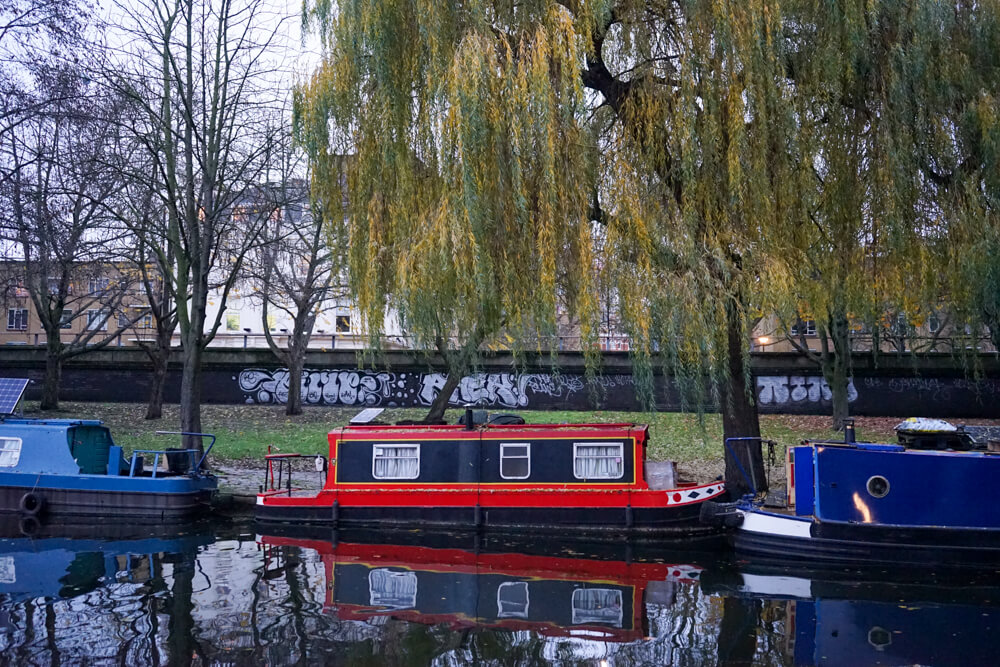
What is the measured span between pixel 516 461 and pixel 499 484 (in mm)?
480

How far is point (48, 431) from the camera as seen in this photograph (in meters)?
15.4

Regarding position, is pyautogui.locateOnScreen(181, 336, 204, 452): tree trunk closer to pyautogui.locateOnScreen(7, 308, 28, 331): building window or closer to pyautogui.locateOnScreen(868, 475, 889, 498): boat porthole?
pyautogui.locateOnScreen(868, 475, 889, 498): boat porthole

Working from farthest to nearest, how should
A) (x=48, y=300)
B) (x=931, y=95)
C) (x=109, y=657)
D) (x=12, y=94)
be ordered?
(x=48, y=300)
(x=12, y=94)
(x=931, y=95)
(x=109, y=657)

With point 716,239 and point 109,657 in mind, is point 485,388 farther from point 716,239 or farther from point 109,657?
point 109,657

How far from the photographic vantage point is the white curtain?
44.2 feet

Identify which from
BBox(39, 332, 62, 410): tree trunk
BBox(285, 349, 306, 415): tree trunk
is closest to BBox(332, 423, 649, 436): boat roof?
BBox(285, 349, 306, 415): tree trunk

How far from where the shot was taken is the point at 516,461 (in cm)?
1381

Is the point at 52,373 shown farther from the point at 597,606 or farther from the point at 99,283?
the point at 597,606

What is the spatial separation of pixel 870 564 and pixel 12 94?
51.9 feet

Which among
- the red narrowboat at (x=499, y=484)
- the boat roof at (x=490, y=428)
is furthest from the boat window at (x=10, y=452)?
the boat roof at (x=490, y=428)

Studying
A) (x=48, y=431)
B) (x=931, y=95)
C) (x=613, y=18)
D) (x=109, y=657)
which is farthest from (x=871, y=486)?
(x=48, y=431)

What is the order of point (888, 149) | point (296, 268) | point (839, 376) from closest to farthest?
point (888, 149) → point (839, 376) → point (296, 268)

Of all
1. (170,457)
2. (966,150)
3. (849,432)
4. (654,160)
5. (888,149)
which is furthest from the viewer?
(170,457)

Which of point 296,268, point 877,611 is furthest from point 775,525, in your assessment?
point 296,268
